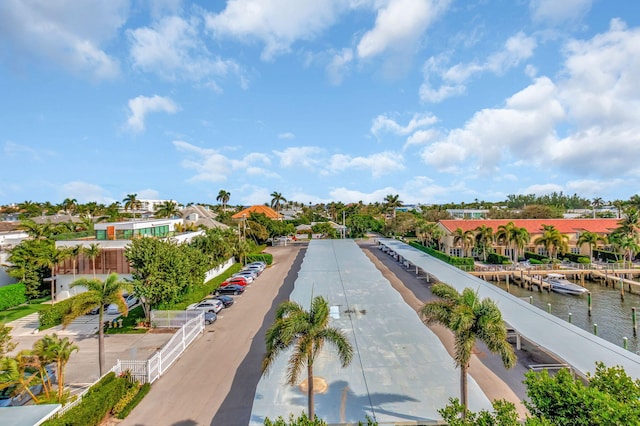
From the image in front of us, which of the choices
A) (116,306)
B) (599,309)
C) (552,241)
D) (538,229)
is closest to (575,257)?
(552,241)

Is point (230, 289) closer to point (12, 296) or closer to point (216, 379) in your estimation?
point (216, 379)

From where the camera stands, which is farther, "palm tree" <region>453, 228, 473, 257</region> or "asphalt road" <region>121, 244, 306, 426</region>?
"palm tree" <region>453, 228, 473, 257</region>

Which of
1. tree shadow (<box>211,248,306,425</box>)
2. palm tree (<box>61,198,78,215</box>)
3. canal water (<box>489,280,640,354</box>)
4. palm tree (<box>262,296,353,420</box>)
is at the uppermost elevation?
palm tree (<box>61,198,78,215</box>)

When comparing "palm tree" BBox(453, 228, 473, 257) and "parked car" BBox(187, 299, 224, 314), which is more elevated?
"palm tree" BBox(453, 228, 473, 257)

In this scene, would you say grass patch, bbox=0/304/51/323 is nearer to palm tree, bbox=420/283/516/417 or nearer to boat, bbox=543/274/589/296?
palm tree, bbox=420/283/516/417

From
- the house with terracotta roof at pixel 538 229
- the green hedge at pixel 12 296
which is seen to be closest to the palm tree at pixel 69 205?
the green hedge at pixel 12 296

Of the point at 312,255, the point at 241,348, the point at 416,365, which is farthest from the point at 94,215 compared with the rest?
the point at 416,365

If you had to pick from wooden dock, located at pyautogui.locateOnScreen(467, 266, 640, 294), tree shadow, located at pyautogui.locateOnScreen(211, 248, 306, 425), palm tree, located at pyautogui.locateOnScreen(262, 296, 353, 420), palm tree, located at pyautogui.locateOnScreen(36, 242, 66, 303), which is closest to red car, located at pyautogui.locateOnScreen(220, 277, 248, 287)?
tree shadow, located at pyautogui.locateOnScreen(211, 248, 306, 425)

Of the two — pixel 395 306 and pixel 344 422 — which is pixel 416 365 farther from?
pixel 395 306
